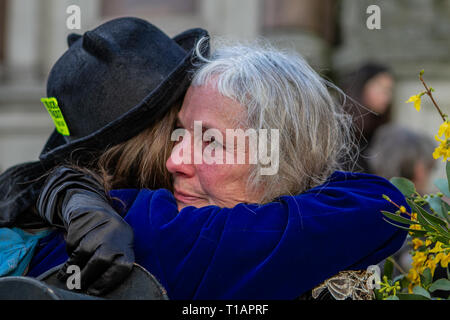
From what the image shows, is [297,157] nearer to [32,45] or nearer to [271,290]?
[271,290]

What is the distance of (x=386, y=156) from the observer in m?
3.53

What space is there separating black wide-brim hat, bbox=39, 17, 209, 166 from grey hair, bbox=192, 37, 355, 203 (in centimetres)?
11

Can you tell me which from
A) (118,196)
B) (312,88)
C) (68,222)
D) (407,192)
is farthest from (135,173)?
(407,192)

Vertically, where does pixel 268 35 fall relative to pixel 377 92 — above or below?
above

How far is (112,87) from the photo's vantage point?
1803 mm

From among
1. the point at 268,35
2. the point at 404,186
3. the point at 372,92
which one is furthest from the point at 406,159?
the point at 268,35

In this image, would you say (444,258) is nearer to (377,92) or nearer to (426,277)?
(426,277)

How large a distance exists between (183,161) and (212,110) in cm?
16

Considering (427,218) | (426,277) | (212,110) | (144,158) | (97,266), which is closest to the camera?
(97,266)

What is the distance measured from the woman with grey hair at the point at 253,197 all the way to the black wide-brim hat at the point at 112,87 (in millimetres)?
86

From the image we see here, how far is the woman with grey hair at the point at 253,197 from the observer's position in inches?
56.7

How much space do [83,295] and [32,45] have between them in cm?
561

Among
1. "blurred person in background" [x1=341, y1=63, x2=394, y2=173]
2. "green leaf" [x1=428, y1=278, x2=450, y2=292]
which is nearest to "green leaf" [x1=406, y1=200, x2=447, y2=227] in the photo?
"green leaf" [x1=428, y1=278, x2=450, y2=292]

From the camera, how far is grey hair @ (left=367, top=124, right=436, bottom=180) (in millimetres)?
3488
